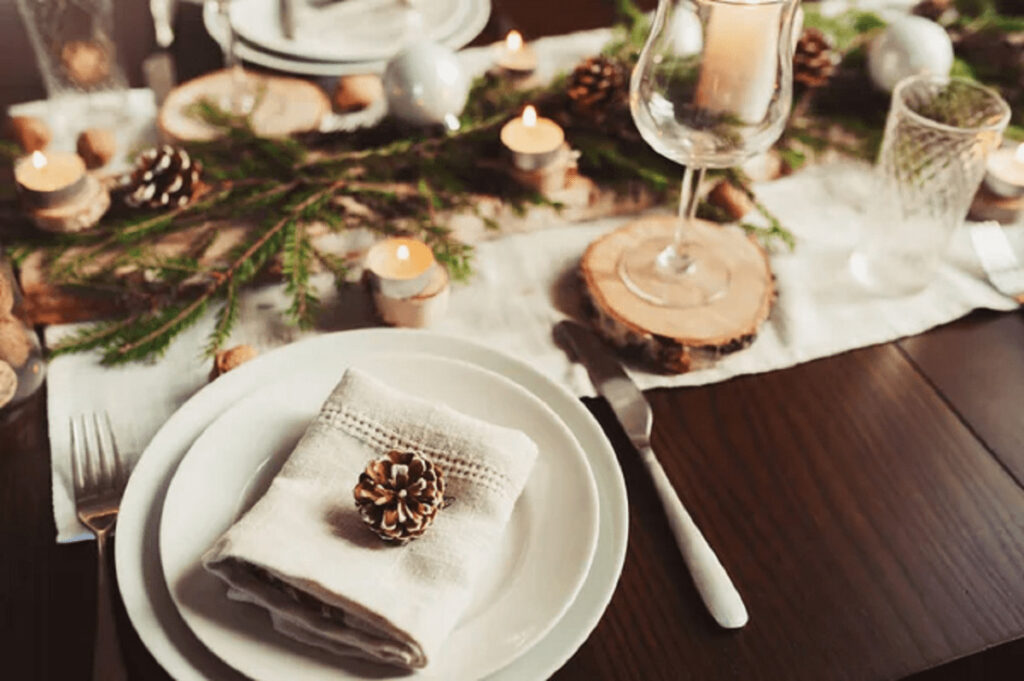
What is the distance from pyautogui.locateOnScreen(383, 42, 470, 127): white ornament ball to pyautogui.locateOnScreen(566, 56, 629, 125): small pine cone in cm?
12

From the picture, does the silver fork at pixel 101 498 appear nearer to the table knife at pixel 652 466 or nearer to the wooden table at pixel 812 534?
the wooden table at pixel 812 534

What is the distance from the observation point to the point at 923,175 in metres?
0.84

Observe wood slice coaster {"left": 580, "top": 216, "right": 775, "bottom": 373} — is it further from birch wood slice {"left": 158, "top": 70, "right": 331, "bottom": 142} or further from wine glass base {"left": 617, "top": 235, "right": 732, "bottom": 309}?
birch wood slice {"left": 158, "top": 70, "right": 331, "bottom": 142}

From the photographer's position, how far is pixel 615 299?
2.63 feet

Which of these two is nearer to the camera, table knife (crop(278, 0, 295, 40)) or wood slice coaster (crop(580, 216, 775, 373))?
wood slice coaster (crop(580, 216, 775, 373))

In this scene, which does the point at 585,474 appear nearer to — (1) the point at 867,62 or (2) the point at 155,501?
(2) the point at 155,501

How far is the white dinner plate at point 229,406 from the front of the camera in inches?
20.1

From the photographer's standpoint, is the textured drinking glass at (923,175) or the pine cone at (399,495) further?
the textured drinking glass at (923,175)

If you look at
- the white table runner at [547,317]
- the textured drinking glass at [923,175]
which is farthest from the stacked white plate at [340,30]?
the textured drinking glass at [923,175]

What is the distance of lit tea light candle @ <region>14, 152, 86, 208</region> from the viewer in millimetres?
791

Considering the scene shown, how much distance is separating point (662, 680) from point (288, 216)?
535 mm

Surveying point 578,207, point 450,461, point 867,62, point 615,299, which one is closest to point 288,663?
point 450,461

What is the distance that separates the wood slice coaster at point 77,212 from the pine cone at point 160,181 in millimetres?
25

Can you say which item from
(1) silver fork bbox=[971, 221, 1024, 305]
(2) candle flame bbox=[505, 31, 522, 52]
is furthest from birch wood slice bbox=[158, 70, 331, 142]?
(1) silver fork bbox=[971, 221, 1024, 305]
